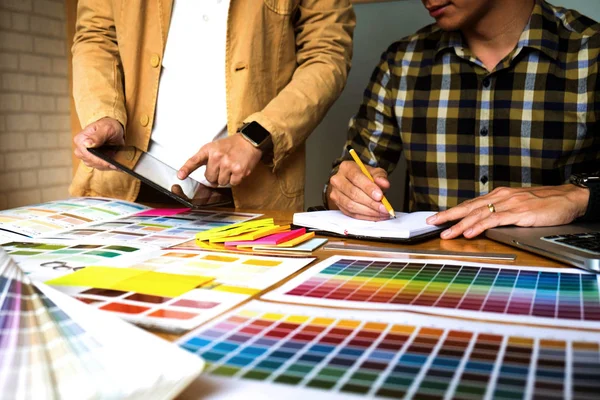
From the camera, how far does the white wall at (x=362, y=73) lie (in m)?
2.23

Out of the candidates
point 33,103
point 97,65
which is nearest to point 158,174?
point 97,65

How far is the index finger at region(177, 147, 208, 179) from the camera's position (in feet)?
3.87

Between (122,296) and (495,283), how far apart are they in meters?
0.43

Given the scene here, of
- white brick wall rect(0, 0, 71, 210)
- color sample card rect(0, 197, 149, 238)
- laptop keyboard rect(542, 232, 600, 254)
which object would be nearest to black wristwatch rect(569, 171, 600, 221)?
laptop keyboard rect(542, 232, 600, 254)

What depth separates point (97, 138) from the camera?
130 cm

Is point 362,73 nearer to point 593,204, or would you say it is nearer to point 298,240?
point 593,204

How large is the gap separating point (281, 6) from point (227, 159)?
44 cm

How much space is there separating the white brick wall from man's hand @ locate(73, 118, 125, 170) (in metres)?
1.79

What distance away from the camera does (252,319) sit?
1.99 ft

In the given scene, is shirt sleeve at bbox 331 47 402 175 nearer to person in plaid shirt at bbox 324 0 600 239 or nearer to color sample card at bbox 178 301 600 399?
person in plaid shirt at bbox 324 0 600 239

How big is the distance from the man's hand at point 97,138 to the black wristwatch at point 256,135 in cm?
28

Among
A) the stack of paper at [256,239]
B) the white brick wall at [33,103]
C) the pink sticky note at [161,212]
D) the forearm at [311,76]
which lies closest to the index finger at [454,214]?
the stack of paper at [256,239]

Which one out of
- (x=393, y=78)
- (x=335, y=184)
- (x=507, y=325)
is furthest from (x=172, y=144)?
(x=507, y=325)

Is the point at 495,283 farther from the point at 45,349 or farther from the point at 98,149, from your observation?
the point at 98,149
